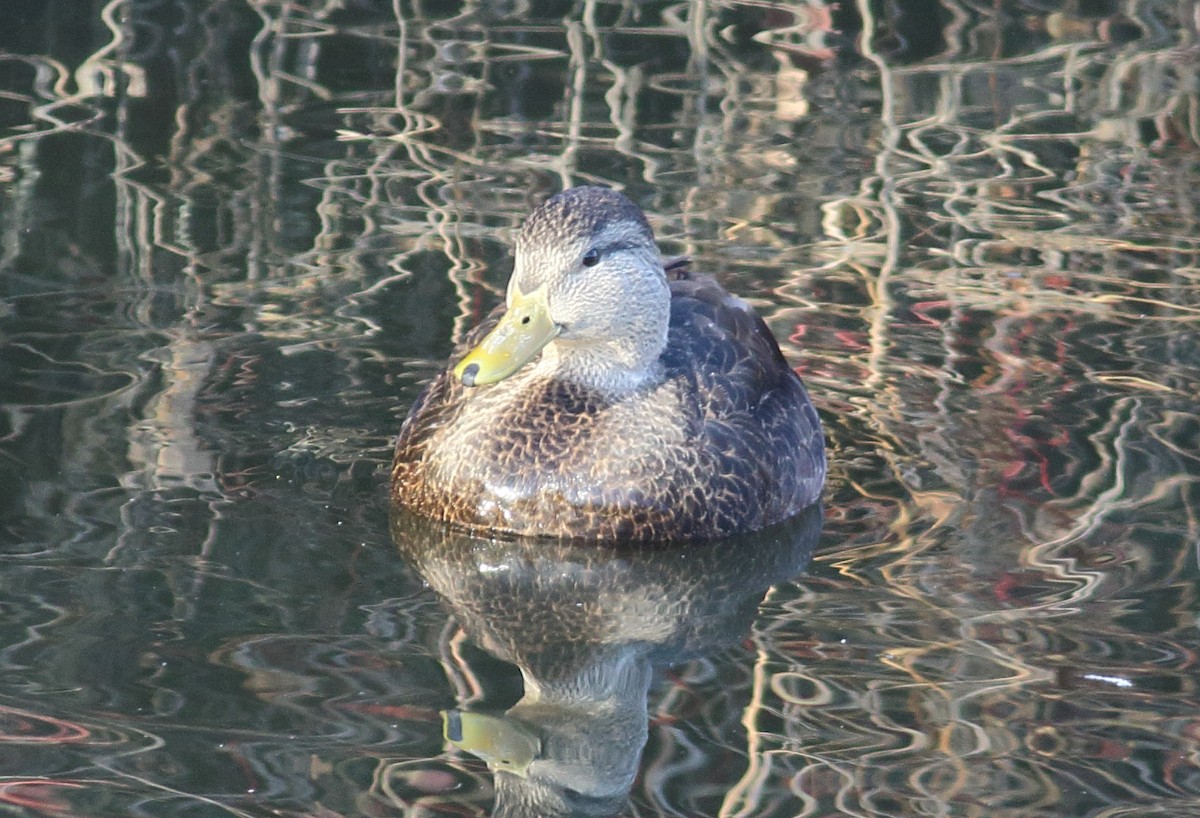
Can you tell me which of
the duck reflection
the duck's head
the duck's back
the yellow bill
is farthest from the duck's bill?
the yellow bill

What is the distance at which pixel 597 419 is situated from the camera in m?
7.20

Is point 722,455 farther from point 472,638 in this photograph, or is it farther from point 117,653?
point 117,653

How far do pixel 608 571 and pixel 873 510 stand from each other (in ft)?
3.39

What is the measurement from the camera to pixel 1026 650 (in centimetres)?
632

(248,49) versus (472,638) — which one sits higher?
(248,49)

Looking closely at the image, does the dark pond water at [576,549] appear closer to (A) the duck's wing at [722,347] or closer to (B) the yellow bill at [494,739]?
(B) the yellow bill at [494,739]

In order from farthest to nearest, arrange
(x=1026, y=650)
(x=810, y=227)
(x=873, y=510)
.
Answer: (x=810, y=227) → (x=873, y=510) → (x=1026, y=650)

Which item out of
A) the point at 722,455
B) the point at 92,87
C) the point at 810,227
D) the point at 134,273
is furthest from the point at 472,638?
the point at 92,87

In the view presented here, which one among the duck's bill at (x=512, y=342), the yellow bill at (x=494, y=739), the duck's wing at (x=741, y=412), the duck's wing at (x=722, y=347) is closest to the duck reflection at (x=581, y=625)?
the yellow bill at (x=494, y=739)

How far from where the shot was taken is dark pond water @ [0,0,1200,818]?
225 inches

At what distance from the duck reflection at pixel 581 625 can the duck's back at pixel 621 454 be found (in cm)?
8

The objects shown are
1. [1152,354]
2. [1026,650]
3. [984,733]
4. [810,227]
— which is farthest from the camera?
[810,227]

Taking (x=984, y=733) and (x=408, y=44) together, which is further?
(x=408, y=44)

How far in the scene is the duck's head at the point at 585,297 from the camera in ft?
22.5
